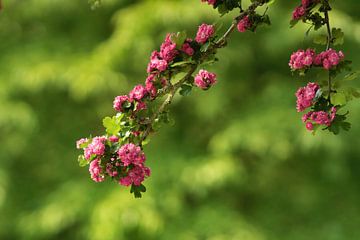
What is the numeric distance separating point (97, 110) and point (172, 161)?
3.29 ft

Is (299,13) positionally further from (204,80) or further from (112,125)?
(112,125)

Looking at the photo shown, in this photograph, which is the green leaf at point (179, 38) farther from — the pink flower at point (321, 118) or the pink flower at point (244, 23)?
the pink flower at point (321, 118)

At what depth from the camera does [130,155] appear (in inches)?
52.9

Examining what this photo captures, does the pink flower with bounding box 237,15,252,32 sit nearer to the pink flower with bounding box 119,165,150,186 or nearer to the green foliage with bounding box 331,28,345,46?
the green foliage with bounding box 331,28,345,46

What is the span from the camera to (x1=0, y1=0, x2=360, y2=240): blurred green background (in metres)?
5.75

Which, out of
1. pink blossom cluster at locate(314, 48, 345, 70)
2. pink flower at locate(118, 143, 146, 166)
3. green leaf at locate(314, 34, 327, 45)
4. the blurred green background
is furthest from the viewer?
the blurred green background

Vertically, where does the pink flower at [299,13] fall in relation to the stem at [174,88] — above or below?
above

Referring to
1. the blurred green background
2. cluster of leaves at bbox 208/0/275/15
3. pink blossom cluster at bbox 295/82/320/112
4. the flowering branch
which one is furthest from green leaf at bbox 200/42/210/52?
the blurred green background

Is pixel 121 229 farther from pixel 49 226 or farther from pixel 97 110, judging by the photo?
pixel 97 110

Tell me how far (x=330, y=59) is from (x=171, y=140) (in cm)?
495

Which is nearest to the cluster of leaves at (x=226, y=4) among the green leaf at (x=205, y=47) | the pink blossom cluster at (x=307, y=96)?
the green leaf at (x=205, y=47)

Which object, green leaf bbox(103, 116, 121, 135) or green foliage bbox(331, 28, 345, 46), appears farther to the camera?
green foliage bbox(331, 28, 345, 46)

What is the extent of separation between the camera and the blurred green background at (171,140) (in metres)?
5.75

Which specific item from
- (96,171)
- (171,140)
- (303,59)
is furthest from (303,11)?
(171,140)
